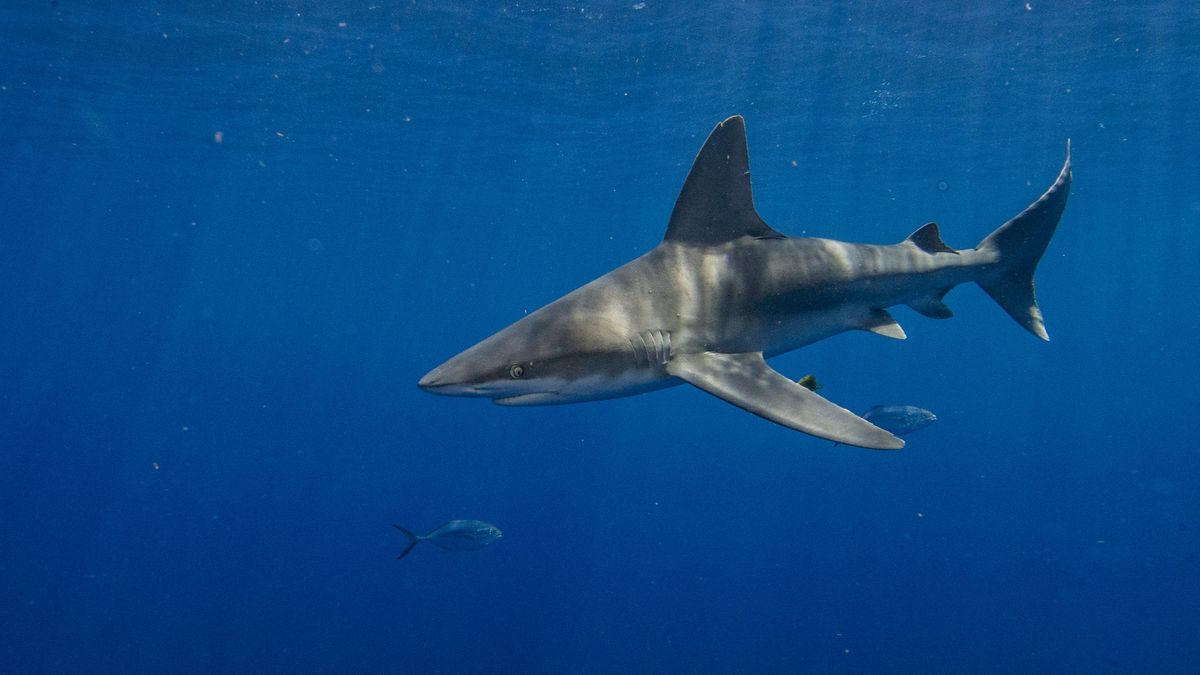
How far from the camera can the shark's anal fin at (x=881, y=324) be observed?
560 centimetres

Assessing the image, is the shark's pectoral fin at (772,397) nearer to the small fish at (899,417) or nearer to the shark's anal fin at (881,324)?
the shark's anal fin at (881,324)

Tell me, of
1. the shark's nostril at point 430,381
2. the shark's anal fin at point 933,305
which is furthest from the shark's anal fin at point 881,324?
the shark's nostril at point 430,381

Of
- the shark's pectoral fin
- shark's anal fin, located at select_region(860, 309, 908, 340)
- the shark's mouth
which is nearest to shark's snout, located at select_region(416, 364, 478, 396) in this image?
the shark's mouth

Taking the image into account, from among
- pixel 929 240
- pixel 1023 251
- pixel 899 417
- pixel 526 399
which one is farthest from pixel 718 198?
pixel 899 417

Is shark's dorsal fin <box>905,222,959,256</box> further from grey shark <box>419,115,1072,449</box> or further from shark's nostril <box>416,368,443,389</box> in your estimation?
shark's nostril <box>416,368,443,389</box>

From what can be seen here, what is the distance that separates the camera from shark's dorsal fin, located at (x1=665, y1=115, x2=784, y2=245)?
4.92m

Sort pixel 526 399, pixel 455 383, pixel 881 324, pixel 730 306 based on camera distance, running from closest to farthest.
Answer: pixel 455 383
pixel 526 399
pixel 730 306
pixel 881 324

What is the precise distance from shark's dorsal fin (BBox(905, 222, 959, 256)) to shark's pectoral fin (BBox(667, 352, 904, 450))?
2.32 m

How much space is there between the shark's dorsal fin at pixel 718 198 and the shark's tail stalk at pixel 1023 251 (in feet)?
7.62

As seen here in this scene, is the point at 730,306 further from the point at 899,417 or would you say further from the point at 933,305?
the point at 899,417

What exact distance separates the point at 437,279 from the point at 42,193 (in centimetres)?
6943

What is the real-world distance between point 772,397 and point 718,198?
1794 millimetres

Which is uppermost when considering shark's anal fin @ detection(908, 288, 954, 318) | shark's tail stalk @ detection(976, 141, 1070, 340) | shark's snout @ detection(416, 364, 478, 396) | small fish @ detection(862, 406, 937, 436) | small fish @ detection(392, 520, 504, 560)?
shark's tail stalk @ detection(976, 141, 1070, 340)

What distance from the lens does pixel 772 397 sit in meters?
3.90
